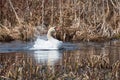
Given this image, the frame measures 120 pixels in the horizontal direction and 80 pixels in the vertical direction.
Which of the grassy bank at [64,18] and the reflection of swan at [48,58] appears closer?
the reflection of swan at [48,58]

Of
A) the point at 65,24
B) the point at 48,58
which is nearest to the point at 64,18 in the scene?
the point at 65,24

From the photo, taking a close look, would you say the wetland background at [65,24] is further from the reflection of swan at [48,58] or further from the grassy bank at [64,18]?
the reflection of swan at [48,58]

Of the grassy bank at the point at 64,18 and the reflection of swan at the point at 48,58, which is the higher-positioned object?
the grassy bank at the point at 64,18

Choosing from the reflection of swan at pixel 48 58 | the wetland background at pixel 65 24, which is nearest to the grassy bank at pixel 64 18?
Answer: the wetland background at pixel 65 24

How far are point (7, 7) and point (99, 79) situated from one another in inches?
760

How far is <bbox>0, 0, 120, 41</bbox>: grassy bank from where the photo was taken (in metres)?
22.8

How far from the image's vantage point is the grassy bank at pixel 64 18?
22812mm

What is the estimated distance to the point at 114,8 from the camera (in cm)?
2695

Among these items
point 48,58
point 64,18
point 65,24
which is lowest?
point 48,58

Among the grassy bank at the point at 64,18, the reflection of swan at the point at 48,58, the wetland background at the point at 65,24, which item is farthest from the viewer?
the grassy bank at the point at 64,18

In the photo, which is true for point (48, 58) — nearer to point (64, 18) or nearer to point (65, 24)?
point (65, 24)

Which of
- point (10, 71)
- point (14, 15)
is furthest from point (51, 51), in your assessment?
point (14, 15)

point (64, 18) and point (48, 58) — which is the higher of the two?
point (64, 18)

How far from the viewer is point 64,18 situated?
2602 cm
